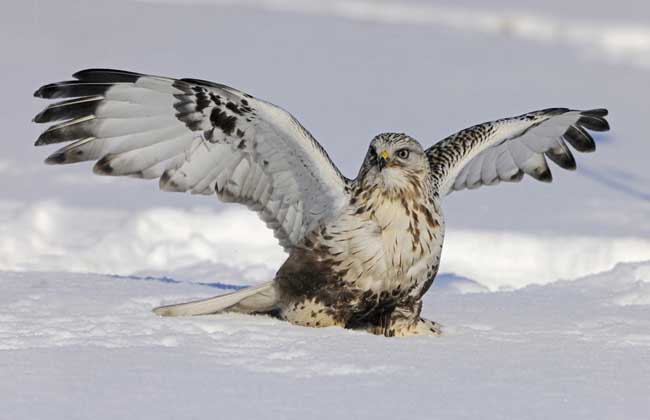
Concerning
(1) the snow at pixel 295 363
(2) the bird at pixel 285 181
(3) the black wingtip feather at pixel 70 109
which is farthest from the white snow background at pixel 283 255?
(3) the black wingtip feather at pixel 70 109

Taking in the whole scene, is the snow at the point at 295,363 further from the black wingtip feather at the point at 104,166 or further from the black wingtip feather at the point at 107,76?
the black wingtip feather at the point at 107,76

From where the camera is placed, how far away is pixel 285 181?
484 centimetres

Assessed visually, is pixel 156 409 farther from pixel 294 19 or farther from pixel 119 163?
pixel 294 19

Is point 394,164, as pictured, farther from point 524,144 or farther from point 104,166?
point 524,144

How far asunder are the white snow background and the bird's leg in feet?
0.54

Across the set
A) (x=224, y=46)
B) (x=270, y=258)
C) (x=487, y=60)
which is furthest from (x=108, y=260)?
(x=487, y=60)

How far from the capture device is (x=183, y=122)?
4703 millimetres

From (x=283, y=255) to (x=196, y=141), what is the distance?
2663mm

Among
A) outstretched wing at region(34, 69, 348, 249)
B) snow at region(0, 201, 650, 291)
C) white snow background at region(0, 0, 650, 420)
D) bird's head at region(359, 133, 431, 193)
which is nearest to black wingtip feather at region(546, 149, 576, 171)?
white snow background at region(0, 0, 650, 420)

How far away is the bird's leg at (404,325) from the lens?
4.68 m

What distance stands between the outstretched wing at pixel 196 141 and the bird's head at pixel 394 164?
0.44ft

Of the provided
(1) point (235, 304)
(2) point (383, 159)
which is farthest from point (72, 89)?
(2) point (383, 159)

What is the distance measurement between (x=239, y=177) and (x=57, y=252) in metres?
2.64

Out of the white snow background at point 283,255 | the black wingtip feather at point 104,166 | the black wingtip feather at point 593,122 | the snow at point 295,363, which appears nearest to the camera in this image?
the snow at point 295,363
